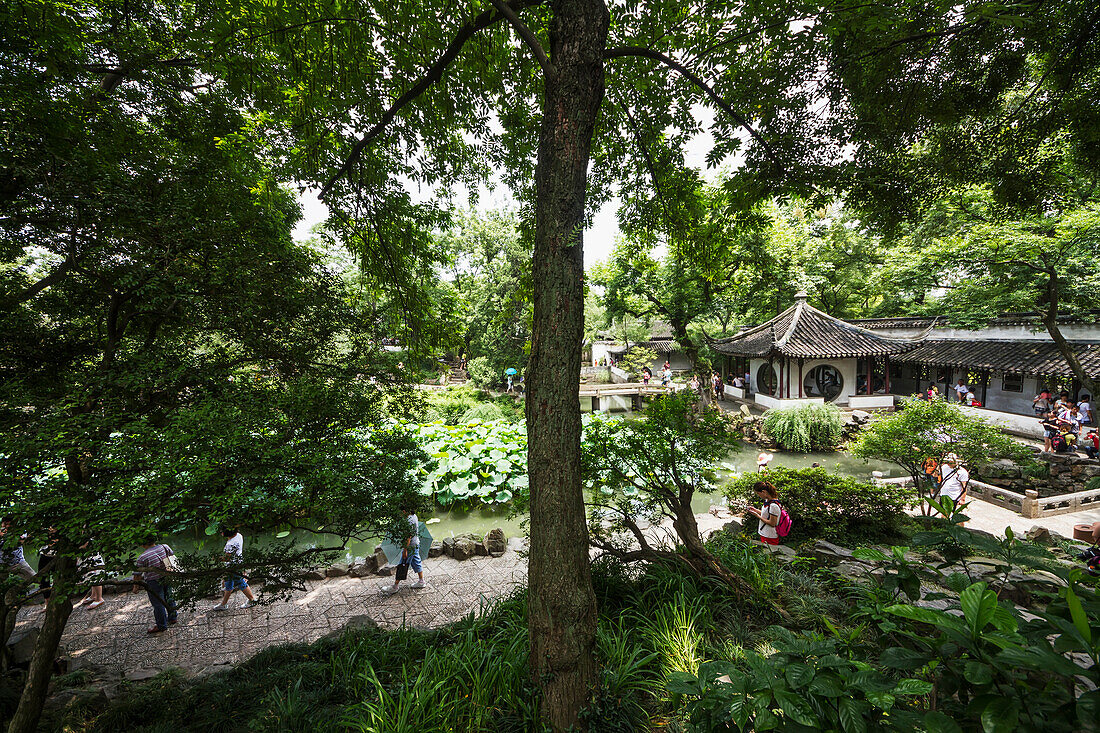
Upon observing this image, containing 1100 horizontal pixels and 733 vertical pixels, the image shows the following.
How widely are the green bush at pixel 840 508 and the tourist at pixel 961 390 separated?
1052 centimetres

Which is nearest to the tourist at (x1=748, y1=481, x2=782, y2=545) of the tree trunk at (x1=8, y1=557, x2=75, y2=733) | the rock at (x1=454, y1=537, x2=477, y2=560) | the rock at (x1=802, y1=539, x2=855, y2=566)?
the rock at (x1=802, y1=539, x2=855, y2=566)

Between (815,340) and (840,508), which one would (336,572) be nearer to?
(840,508)

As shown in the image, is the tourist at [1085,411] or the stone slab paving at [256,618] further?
the tourist at [1085,411]

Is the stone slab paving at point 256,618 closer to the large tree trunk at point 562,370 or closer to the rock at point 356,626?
the rock at point 356,626

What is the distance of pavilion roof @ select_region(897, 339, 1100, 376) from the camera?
10539mm

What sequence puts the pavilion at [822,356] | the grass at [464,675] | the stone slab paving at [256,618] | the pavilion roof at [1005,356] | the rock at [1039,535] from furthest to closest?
the pavilion at [822,356] → the pavilion roof at [1005,356] → the rock at [1039,535] → the stone slab paving at [256,618] → the grass at [464,675]

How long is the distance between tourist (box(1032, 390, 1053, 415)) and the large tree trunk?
15604 mm

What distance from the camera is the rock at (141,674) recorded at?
151 inches

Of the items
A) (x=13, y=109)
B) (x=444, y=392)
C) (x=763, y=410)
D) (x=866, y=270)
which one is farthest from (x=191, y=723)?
(x=866, y=270)

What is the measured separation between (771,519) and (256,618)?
6.44 meters

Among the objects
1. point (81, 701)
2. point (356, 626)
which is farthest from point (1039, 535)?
point (81, 701)

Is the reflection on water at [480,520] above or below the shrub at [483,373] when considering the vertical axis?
below

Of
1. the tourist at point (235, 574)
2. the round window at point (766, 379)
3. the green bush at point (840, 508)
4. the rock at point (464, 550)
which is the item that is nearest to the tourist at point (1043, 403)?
the round window at point (766, 379)

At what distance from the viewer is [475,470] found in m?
9.44
